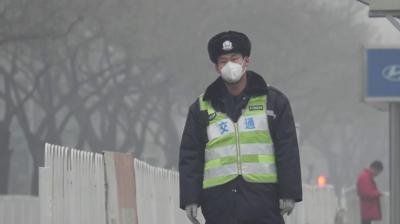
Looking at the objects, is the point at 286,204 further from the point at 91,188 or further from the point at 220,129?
the point at 91,188

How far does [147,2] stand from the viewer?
54875 mm

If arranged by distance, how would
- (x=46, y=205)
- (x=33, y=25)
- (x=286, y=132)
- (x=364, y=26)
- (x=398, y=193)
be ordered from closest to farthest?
(x=286, y=132)
(x=46, y=205)
(x=398, y=193)
(x=33, y=25)
(x=364, y=26)

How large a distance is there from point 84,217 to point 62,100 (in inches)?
1825

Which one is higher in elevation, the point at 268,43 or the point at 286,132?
the point at 268,43

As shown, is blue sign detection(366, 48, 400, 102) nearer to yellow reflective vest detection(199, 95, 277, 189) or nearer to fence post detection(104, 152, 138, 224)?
fence post detection(104, 152, 138, 224)

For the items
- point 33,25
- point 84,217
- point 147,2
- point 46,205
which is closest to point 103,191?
point 84,217

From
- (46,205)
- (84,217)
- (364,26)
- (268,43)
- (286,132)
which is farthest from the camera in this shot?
(364,26)

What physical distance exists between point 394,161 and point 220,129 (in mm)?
5762

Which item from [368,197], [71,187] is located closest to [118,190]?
[71,187]

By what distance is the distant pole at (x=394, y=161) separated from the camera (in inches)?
517

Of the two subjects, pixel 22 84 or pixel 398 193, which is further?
pixel 22 84

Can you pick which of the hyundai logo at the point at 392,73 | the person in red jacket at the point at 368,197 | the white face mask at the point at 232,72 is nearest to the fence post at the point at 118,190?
the hyundai logo at the point at 392,73

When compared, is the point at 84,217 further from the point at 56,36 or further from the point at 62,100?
the point at 62,100

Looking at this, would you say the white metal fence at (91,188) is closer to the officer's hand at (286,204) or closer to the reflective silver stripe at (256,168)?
the reflective silver stripe at (256,168)
